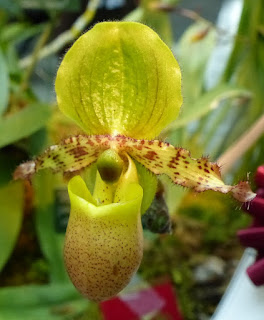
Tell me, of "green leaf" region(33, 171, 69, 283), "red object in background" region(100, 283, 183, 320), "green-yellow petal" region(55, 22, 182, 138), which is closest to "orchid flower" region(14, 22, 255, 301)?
"green-yellow petal" region(55, 22, 182, 138)

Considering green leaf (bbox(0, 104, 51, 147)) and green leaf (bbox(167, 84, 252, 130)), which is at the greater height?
green leaf (bbox(0, 104, 51, 147))

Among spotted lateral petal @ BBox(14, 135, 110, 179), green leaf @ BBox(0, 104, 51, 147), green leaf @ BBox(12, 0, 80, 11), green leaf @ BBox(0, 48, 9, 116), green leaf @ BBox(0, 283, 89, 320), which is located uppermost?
green leaf @ BBox(12, 0, 80, 11)

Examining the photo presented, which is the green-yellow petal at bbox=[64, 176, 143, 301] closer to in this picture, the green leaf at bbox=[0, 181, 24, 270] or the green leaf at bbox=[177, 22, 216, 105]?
the green leaf at bbox=[0, 181, 24, 270]

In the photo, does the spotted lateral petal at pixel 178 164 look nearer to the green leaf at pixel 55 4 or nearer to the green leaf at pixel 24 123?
the green leaf at pixel 24 123

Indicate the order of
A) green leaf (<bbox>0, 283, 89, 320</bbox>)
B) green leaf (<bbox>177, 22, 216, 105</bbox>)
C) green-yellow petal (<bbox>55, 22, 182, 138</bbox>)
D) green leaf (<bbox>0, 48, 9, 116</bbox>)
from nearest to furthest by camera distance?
green-yellow petal (<bbox>55, 22, 182, 138</bbox>) → green leaf (<bbox>0, 283, 89, 320</bbox>) → green leaf (<bbox>0, 48, 9, 116</bbox>) → green leaf (<bbox>177, 22, 216, 105</bbox>)

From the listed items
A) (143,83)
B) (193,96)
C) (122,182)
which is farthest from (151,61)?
(193,96)

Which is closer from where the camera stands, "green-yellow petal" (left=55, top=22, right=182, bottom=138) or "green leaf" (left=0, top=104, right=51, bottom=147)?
"green-yellow petal" (left=55, top=22, right=182, bottom=138)

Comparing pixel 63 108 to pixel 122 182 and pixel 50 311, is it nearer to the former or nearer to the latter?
pixel 122 182
